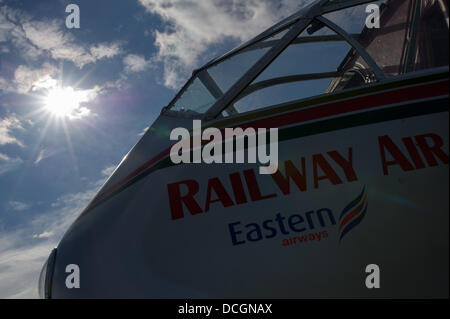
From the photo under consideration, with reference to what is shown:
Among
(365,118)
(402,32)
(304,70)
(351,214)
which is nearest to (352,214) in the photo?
(351,214)

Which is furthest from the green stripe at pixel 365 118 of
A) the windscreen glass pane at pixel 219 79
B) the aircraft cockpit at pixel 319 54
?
the windscreen glass pane at pixel 219 79

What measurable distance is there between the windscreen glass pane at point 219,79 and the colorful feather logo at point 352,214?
1.87 metres

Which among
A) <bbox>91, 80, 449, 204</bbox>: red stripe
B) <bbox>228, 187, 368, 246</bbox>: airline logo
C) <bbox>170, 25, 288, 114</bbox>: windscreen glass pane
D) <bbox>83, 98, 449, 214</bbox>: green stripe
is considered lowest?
<bbox>228, 187, 368, 246</bbox>: airline logo

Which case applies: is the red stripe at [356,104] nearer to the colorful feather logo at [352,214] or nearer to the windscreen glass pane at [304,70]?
the windscreen glass pane at [304,70]

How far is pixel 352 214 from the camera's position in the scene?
2324mm

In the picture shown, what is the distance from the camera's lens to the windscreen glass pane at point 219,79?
3.47 m

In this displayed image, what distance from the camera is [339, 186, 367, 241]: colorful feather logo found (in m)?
2.31

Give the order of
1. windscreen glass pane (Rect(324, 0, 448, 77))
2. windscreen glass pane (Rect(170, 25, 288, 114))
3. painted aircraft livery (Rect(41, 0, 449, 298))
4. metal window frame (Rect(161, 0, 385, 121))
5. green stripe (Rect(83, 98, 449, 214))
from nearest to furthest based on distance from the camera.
Answer: 1. painted aircraft livery (Rect(41, 0, 449, 298))
2. green stripe (Rect(83, 98, 449, 214))
3. windscreen glass pane (Rect(324, 0, 448, 77))
4. metal window frame (Rect(161, 0, 385, 121))
5. windscreen glass pane (Rect(170, 25, 288, 114))

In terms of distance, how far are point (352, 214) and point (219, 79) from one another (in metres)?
2.38

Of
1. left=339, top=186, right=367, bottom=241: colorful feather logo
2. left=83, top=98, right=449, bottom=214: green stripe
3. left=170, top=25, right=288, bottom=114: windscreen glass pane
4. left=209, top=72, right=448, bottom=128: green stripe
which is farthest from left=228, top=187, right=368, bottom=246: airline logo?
left=170, top=25, right=288, bottom=114: windscreen glass pane

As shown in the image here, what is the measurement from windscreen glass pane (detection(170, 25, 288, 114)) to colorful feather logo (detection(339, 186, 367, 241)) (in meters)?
1.87

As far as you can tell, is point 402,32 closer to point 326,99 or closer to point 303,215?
point 326,99

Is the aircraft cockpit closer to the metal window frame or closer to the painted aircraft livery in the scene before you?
the metal window frame
